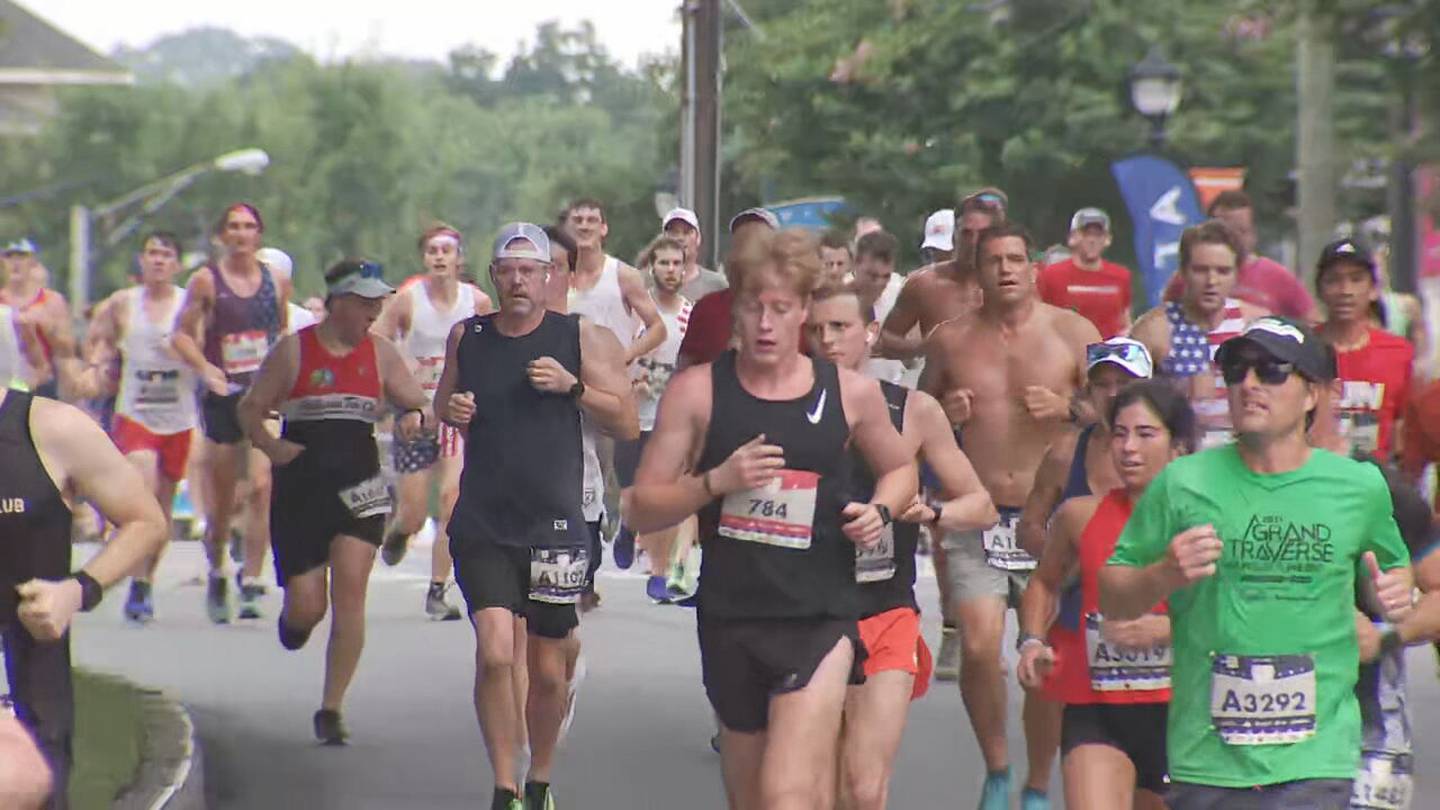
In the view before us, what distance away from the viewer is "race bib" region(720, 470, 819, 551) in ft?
25.0

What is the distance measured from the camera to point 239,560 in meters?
21.3

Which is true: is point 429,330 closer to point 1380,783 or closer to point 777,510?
point 777,510

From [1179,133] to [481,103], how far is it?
14898 cm

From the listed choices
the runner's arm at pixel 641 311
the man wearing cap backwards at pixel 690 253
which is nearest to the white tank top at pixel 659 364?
the man wearing cap backwards at pixel 690 253

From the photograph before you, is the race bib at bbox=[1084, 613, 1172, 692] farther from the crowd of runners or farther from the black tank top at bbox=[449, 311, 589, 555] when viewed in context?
the black tank top at bbox=[449, 311, 589, 555]

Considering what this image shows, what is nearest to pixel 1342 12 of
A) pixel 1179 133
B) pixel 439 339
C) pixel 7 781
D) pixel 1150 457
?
pixel 1150 457

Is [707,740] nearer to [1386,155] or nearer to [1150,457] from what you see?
[1386,155]

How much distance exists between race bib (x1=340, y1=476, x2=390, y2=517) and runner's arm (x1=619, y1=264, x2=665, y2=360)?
4120 millimetres

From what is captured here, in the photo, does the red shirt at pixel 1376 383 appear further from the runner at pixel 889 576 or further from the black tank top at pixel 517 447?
the runner at pixel 889 576

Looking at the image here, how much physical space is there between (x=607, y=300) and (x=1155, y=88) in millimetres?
11914

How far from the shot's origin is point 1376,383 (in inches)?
444

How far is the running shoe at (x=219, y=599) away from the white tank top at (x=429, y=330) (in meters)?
1.50

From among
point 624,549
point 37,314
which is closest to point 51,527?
point 624,549

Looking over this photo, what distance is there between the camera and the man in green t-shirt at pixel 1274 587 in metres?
6.58
